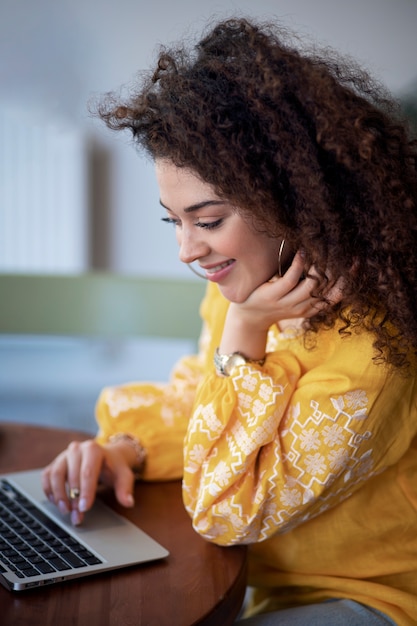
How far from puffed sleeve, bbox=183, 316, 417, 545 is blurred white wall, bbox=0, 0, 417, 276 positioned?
3.20 meters

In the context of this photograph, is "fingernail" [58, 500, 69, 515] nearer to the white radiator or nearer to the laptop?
the laptop

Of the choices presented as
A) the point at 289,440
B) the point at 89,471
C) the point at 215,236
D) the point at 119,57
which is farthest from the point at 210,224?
the point at 119,57

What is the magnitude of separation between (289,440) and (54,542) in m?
0.34

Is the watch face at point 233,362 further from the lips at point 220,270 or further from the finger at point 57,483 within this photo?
the finger at point 57,483

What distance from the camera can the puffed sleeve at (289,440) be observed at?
1.03 m

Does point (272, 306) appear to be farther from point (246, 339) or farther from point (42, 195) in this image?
point (42, 195)

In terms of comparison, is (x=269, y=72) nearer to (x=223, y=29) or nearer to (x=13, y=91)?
(x=223, y=29)

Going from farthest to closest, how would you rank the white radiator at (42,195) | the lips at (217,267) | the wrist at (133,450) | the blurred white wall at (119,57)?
the white radiator at (42,195) → the blurred white wall at (119,57) → the wrist at (133,450) → the lips at (217,267)

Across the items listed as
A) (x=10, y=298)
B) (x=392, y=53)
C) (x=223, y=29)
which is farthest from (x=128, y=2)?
(x=223, y=29)

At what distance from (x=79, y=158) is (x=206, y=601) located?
3845 mm

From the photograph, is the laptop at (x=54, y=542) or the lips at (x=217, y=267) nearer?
the laptop at (x=54, y=542)

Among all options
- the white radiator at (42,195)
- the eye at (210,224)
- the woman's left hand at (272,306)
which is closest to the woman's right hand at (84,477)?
the woman's left hand at (272,306)

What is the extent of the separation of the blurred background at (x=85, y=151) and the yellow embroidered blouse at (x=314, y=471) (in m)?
3.00

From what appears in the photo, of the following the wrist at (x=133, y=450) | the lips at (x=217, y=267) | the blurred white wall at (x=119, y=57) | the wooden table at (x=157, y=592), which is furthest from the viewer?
the blurred white wall at (x=119, y=57)
